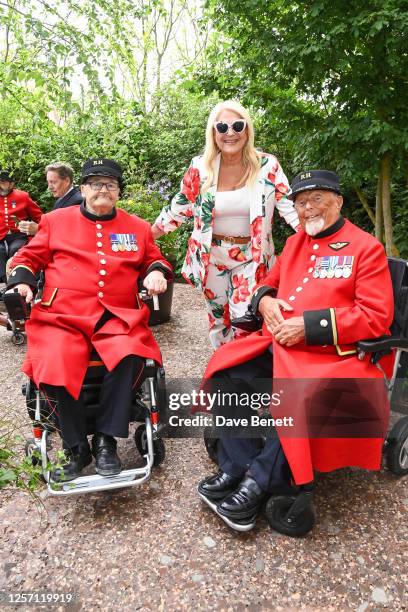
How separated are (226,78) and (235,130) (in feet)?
4.87

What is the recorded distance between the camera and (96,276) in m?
2.87

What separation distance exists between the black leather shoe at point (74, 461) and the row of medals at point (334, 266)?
4.96 feet

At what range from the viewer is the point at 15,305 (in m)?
2.63

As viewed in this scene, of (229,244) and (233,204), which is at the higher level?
(233,204)

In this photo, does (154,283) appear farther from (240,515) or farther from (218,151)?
(240,515)

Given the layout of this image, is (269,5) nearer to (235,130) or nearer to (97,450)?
(235,130)

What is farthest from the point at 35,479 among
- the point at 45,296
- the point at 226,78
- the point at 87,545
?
the point at 226,78

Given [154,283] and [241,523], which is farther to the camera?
[154,283]

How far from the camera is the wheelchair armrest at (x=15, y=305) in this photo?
2.61 m

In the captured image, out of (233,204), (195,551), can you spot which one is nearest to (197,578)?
(195,551)

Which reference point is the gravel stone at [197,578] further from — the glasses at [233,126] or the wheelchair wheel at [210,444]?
the glasses at [233,126]

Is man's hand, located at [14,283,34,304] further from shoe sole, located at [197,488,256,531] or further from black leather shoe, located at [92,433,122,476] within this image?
shoe sole, located at [197,488,256,531]

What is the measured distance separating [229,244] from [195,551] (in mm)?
1768

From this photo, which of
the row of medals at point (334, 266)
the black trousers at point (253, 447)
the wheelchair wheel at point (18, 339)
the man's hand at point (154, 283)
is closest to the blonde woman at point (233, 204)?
the man's hand at point (154, 283)
